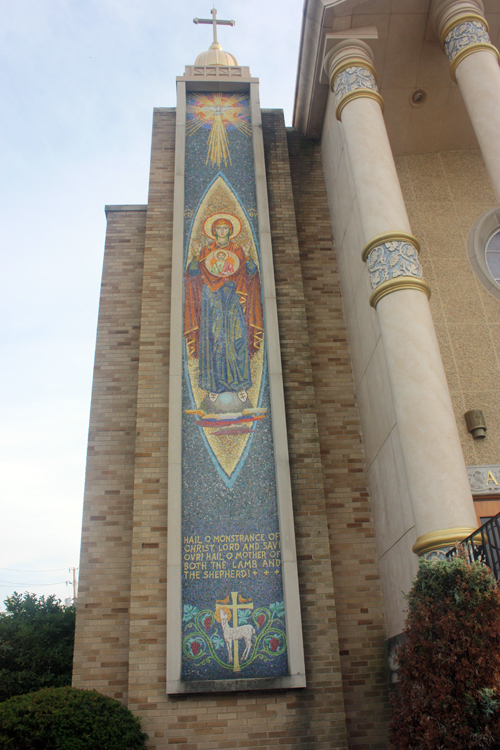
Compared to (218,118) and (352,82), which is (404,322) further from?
(218,118)

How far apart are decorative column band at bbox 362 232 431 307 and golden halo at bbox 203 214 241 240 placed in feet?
9.82

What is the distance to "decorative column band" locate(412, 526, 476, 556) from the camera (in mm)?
6550

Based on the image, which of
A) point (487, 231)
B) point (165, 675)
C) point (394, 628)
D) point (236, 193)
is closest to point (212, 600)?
point (165, 675)

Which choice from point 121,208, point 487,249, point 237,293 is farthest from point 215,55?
point 487,249

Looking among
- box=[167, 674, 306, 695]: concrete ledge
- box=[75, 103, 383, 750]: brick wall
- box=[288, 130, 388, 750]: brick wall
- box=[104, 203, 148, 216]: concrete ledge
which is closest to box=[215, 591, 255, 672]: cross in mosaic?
box=[167, 674, 306, 695]: concrete ledge

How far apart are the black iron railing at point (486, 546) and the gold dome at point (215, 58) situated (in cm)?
1169

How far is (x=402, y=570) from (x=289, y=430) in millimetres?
2574

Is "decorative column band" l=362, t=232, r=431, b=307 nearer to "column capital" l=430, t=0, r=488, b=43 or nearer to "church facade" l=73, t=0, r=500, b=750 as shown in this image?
"church facade" l=73, t=0, r=500, b=750

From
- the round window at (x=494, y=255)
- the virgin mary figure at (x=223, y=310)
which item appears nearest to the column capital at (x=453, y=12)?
the round window at (x=494, y=255)

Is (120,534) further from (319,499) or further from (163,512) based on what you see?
(319,499)

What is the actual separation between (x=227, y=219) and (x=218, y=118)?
2697 mm

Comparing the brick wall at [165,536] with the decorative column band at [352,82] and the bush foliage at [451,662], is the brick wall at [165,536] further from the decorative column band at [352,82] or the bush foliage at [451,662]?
the bush foliage at [451,662]

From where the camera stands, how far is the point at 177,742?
7273 mm

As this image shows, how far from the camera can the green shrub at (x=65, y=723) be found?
5926mm
